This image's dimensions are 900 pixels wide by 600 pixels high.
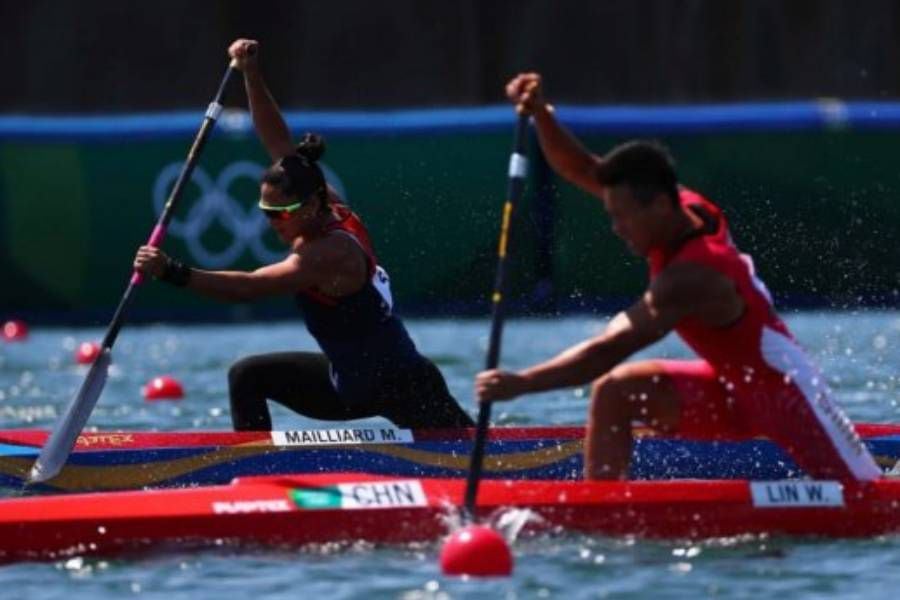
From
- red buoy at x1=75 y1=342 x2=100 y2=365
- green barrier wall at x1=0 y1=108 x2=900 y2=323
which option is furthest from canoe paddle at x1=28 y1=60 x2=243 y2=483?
green barrier wall at x1=0 y1=108 x2=900 y2=323

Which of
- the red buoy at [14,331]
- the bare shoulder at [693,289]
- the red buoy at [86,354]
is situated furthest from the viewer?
the red buoy at [14,331]

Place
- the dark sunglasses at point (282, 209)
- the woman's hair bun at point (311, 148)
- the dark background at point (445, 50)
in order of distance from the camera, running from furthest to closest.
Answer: the dark background at point (445, 50) → the woman's hair bun at point (311, 148) → the dark sunglasses at point (282, 209)

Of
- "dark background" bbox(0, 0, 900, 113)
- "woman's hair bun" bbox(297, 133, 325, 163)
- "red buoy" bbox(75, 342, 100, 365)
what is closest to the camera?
"woman's hair bun" bbox(297, 133, 325, 163)

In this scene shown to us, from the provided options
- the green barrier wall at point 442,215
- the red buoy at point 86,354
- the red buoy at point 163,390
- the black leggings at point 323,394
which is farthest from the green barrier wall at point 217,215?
the black leggings at point 323,394

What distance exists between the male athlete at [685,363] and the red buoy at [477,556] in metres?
0.54

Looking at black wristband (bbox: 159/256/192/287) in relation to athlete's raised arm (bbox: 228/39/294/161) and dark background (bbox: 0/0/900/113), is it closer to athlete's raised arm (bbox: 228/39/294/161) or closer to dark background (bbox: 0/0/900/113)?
athlete's raised arm (bbox: 228/39/294/161)

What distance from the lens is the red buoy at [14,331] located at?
18.3 meters

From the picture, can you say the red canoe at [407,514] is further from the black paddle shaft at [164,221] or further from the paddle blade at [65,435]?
the black paddle shaft at [164,221]

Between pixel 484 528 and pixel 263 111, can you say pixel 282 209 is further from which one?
pixel 484 528

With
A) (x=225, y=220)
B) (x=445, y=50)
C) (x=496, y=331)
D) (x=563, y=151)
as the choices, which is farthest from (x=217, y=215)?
(x=496, y=331)

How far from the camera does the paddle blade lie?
1102 cm

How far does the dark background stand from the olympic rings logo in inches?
174

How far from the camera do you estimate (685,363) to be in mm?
9203

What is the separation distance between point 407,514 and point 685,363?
1131 mm
